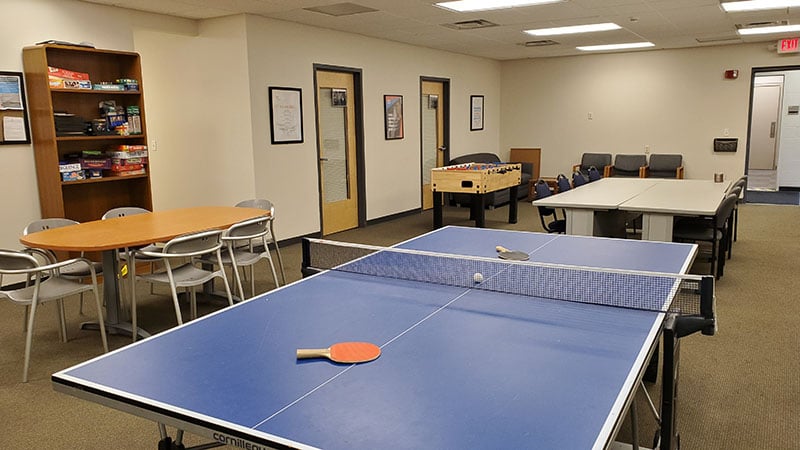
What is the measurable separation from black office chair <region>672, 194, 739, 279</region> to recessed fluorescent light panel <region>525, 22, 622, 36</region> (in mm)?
3135

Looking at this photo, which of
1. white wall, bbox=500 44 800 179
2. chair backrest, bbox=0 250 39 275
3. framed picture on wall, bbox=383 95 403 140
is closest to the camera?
chair backrest, bbox=0 250 39 275

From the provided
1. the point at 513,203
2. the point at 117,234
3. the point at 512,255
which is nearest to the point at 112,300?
the point at 117,234

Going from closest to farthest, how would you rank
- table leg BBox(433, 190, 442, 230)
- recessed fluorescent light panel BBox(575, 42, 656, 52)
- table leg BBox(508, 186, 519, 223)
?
table leg BBox(433, 190, 442, 230) → table leg BBox(508, 186, 519, 223) → recessed fluorescent light panel BBox(575, 42, 656, 52)

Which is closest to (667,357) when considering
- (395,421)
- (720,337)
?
(395,421)

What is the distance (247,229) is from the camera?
15.0 feet

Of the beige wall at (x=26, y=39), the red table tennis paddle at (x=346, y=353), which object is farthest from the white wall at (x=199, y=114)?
the red table tennis paddle at (x=346, y=353)

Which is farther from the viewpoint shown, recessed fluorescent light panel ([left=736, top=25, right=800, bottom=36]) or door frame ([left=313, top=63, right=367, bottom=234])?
recessed fluorescent light panel ([left=736, top=25, right=800, bottom=36])

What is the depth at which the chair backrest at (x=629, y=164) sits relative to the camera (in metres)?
10.8

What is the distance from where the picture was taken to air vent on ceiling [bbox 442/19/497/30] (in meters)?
7.41

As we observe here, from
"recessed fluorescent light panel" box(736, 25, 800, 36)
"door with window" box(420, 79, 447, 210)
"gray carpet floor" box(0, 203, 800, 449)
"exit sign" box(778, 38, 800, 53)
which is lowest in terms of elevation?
"gray carpet floor" box(0, 203, 800, 449)

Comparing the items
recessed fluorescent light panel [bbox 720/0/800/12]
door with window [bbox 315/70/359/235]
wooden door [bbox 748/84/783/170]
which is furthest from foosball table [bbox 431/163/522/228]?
wooden door [bbox 748/84/783/170]

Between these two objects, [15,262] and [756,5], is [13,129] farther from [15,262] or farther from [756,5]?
[756,5]

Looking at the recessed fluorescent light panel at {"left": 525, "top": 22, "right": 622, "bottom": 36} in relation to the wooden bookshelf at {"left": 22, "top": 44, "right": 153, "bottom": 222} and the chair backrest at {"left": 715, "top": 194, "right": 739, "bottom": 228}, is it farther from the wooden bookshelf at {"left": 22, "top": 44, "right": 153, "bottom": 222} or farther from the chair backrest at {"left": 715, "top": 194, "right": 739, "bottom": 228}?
the wooden bookshelf at {"left": 22, "top": 44, "right": 153, "bottom": 222}

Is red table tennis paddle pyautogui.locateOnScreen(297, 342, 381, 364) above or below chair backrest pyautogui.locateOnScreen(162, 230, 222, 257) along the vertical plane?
above
